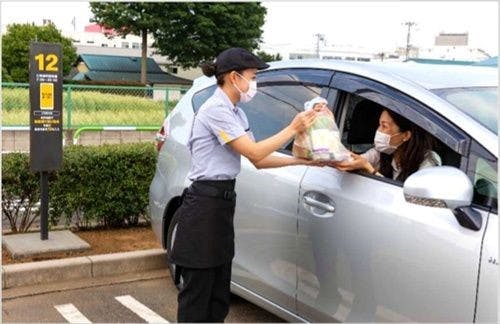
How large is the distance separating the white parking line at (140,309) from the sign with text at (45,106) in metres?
1.40

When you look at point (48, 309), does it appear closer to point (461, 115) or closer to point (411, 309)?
point (411, 309)

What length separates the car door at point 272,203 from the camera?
10.7ft

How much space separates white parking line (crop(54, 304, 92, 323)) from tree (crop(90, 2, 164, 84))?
108 feet

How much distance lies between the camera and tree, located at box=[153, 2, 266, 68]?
117 ft

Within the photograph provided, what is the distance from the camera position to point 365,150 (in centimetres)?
338

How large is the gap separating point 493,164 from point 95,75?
4407 cm

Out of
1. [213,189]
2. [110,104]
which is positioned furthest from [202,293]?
[110,104]

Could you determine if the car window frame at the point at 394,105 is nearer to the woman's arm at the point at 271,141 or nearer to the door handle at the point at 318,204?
the door handle at the point at 318,204

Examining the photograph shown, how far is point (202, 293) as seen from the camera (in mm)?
2990

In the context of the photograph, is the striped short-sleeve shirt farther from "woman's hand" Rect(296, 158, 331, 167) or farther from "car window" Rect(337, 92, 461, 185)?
"car window" Rect(337, 92, 461, 185)

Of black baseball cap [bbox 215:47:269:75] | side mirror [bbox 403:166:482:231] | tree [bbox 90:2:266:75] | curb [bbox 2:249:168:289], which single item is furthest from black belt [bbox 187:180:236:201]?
tree [bbox 90:2:266:75]

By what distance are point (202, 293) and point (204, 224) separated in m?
0.37

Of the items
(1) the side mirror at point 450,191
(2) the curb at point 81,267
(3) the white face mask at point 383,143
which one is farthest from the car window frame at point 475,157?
(2) the curb at point 81,267

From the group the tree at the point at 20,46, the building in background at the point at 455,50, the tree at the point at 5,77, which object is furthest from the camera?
the tree at the point at 20,46
